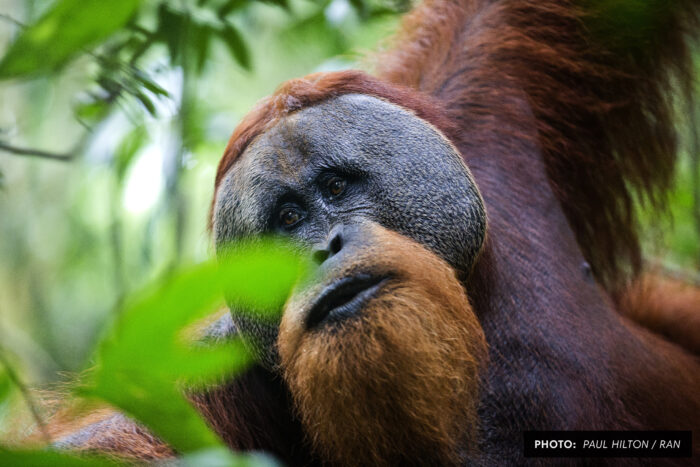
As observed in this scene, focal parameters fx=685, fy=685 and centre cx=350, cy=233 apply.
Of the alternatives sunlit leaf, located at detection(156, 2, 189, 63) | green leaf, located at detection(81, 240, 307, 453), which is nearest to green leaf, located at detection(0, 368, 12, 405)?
green leaf, located at detection(81, 240, 307, 453)

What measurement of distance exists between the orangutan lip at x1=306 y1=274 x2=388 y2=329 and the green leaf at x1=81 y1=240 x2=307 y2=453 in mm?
1131

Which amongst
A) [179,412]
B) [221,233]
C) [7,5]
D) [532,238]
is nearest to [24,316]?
[7,5]

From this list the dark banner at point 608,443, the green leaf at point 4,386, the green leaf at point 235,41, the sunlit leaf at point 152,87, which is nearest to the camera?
the green leaf at point 4,386

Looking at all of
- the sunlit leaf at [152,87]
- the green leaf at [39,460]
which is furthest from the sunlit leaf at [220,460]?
the sunlit leaf at [152,87]

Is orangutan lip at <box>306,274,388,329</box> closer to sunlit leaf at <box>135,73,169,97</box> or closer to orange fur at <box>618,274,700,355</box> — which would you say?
sunlit leaf at <box>135,73,169,97</box>

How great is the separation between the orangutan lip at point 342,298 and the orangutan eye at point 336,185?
16.7 inches

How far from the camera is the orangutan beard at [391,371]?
1937mm

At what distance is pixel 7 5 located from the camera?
4.34 meters

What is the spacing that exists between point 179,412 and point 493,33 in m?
3.00

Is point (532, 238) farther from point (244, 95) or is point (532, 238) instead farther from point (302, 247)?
point (244, 95)

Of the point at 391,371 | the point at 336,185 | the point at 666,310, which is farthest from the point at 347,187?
the point at 666,310

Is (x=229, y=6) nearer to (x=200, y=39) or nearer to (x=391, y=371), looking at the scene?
(x=200, y=39)

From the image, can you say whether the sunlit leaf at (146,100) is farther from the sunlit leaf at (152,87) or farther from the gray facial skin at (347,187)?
the gray facial skin at (347,187)

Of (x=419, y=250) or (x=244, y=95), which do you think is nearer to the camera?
(x=419, y=250)
